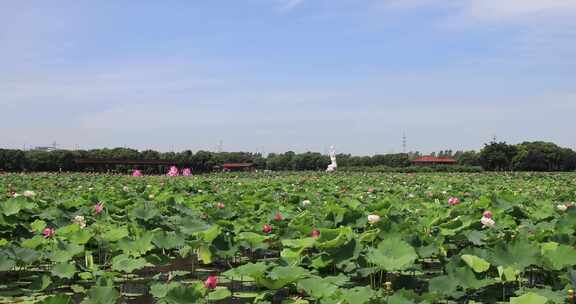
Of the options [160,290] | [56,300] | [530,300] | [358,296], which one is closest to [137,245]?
[160,290]

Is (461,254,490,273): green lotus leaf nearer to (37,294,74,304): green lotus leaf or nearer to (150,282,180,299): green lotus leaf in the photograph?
(150,282,180,299): green lotus leaf

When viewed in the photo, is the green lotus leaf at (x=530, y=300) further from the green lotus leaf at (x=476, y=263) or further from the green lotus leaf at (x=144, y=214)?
the green lotus leaf at (x=144, y=214)

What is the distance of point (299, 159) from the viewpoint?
5766 centimetres

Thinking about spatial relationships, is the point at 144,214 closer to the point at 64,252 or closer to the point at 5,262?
the point at 64,252

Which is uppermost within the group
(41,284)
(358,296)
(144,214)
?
(144,214)

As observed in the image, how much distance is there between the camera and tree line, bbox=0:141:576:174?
38.5m

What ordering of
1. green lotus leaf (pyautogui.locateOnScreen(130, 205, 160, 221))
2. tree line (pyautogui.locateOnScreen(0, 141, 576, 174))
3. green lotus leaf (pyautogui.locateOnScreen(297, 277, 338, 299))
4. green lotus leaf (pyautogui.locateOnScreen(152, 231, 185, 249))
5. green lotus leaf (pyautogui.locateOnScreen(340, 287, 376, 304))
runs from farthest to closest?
tree line (pyautogui.locateOnScreen(0, 141, 576, 174))
green lotus leaf (pyautogui.locateOnScreen(130, 205, 160, 221))
green lotus leaf (pyautogui.locateOnScreen(152, 231, 185, 249))
green lotus leaf (pyautogui.locateOnScreen(297, 277, 338, 299))
green lotus leaf (pyautogui.locateOnScreen(340, 287, 376, 304))

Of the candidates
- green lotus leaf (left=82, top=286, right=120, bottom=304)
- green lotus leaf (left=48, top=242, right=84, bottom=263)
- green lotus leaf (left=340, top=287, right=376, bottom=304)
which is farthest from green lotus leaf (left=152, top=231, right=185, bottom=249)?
green lotus leaf (left=340, top=287, right=376, bottom=304)

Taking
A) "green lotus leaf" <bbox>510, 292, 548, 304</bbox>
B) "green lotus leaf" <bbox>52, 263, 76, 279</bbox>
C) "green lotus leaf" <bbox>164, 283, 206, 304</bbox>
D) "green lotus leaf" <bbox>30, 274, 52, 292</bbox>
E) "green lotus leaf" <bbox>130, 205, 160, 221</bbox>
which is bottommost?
"green lotus leaf" <bbox>30, 274, 52, 292</bbox>

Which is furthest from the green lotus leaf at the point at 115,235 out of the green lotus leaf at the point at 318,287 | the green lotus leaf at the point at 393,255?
the green lotus leaf at the point at 393,255

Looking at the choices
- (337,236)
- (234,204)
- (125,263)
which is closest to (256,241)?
(337,236)

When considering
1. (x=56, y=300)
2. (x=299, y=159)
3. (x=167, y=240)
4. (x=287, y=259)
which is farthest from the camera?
(x=299, y=159)

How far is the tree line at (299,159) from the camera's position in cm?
3847

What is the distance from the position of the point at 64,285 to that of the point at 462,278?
247 cm
